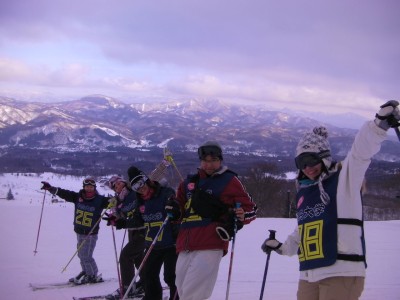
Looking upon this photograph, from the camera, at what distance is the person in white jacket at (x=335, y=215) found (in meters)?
2.48

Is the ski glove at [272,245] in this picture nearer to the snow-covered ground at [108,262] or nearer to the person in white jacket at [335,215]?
the person in white jacket at [335,215]

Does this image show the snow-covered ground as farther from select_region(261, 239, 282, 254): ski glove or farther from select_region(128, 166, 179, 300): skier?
select_region(261, 239, 282, 254): ski glove

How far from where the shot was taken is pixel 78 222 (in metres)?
6.66

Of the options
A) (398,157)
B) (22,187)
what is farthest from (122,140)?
(398,157)

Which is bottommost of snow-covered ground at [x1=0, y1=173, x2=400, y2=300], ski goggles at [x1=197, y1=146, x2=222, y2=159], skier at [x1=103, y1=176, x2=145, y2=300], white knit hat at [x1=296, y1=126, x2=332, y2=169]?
snow-covered ground at [x1=0, y1=173, x2=400, y2=300]

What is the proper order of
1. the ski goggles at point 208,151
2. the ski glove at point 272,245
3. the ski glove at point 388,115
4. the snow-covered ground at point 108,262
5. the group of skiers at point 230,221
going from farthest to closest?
the snow-covered ground at point 108,262 → the ski goggles at point 208,151 → the ski glove at point 272,245 → the group of skiers at point 230,221 → the ski glove at point 388,115

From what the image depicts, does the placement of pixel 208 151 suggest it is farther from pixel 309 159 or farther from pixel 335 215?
pixel 335 215

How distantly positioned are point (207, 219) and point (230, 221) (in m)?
0.21

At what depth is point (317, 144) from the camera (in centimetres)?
284

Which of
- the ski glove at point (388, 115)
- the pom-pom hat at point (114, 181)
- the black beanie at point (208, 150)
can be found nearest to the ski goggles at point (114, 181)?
the pom-pom hat at point (114, 181)

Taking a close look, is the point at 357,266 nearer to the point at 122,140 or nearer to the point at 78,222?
the point at 78,222

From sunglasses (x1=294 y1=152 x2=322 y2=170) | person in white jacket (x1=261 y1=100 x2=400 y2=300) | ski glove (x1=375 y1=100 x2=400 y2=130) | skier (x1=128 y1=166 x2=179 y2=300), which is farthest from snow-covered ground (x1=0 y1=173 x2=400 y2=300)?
ski glove (x1=375 y1=100 x2=400 y2=130)

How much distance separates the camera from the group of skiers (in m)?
2.60

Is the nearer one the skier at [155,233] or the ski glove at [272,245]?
the ski glove at [272,245]
